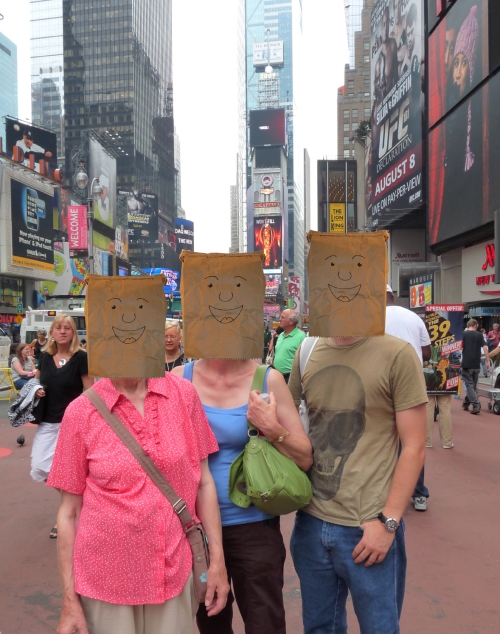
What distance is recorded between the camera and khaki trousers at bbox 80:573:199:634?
1829 millimetres

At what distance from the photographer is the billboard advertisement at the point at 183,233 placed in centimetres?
13025

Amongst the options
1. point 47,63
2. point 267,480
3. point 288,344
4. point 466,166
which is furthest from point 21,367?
point 47,63

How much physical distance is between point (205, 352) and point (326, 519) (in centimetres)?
82

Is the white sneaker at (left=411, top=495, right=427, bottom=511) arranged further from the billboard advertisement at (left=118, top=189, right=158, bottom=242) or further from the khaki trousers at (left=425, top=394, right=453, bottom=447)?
the billboard advertisement at (left=118, top=189, right=158, bottom=242)

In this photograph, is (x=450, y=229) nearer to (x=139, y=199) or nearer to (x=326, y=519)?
(x=326, y=519)

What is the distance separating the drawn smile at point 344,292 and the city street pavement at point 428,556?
2329 millimetres

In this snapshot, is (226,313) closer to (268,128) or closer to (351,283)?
(351,283)

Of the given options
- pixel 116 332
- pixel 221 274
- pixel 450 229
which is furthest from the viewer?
pixel 450 229

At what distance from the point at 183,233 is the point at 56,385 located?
12987cm

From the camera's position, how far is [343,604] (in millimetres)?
2193

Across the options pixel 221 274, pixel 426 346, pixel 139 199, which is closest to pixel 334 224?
pixel 426 346

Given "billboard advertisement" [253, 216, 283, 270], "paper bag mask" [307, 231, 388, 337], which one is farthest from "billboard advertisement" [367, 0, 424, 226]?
"billboard advertisement" [253, 216, 283, 270]

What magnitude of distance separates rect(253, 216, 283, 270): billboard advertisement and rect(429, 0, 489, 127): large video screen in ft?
276

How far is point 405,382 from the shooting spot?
A: 2029mm
